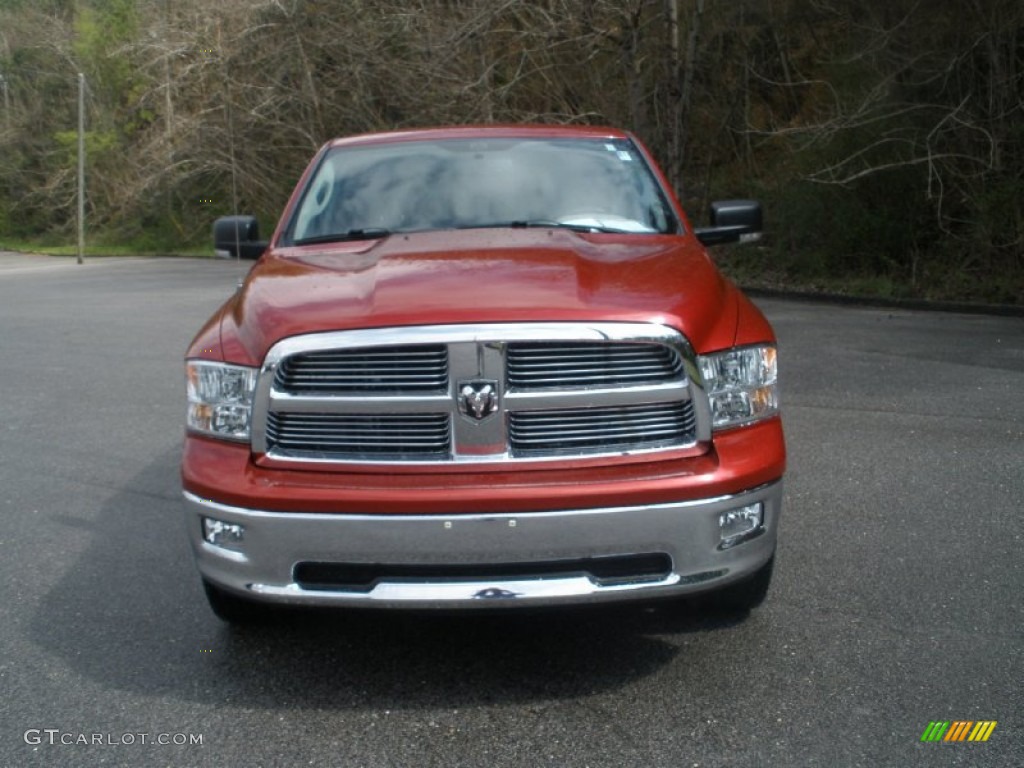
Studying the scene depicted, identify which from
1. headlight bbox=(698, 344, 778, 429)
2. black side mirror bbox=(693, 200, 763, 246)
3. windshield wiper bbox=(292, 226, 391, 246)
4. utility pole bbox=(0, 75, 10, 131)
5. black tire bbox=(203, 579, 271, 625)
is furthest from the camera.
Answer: utility pole bbox=(0, 75, 10, 131)

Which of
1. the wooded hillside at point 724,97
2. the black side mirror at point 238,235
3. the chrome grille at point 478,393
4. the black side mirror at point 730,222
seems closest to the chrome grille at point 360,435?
the chrome grille at point 478,393

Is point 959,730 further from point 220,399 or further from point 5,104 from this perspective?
point 5,104

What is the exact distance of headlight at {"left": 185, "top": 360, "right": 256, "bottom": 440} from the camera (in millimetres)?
3777

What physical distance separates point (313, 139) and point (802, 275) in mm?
17249

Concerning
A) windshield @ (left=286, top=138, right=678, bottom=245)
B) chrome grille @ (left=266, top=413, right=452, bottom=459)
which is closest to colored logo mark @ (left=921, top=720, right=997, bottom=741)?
chrome grille @ (left=266, top=413, right=452, bottom=459)

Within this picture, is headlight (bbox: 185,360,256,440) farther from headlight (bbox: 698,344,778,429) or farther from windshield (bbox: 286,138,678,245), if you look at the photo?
headlight (bbox: 698,344,778,429)

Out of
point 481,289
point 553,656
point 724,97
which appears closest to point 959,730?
point 553,656

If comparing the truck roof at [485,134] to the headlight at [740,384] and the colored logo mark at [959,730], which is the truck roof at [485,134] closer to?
the headlight at [740,384]

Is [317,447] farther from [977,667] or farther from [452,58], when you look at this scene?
[452,58]

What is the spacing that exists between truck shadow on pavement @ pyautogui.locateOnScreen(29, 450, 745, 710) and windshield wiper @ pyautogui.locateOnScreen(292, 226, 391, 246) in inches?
58.3

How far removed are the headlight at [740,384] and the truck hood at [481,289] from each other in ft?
0.21

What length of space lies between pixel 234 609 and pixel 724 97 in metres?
21.0

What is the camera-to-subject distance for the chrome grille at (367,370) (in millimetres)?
3631

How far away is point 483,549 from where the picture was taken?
11.5ft
